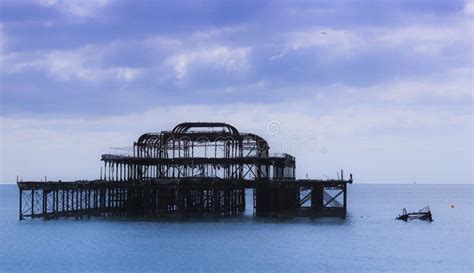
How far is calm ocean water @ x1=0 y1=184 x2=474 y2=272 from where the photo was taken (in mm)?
50031

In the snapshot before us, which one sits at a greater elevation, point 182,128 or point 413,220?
point 182,128

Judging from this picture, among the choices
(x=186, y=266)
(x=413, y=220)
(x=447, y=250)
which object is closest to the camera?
(x=186, y=266)

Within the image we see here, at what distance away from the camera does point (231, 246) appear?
5769 cm

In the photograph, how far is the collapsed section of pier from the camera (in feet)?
252

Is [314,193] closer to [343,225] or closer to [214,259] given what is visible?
[343,225]

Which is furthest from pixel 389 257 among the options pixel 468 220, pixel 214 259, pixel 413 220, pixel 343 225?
pixel 468 220

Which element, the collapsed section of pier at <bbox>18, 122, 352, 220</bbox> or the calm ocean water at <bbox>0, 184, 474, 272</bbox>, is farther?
the collapsed section of pier at <bbox>18, 122, 352, 220</bbox>

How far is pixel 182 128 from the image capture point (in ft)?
287

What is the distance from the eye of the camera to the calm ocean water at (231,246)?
50.0 meters

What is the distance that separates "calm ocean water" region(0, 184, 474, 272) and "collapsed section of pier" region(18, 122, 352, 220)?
2.85 m

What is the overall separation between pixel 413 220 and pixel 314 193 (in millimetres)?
16460

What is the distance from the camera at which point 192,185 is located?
7775cm

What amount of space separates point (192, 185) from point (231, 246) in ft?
68.0

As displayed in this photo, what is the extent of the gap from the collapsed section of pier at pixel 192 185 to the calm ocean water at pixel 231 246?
2848mm
